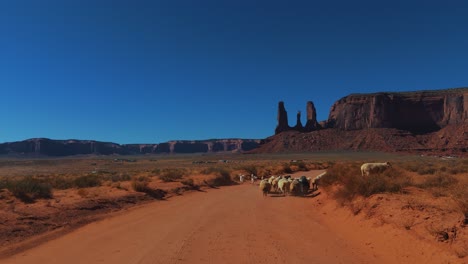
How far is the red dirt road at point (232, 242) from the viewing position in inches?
325

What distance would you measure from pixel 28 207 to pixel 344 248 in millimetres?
11703

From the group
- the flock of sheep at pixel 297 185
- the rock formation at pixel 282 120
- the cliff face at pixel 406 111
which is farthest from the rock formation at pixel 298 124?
the flock of sheep at pixel 297 185

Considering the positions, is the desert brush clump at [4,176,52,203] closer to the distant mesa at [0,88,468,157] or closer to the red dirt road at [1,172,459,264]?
the red dirt road at [1,172,459,264]

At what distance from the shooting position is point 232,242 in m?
9.90

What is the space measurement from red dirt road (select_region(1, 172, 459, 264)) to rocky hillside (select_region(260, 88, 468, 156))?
391 ft

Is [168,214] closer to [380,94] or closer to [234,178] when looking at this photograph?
[234,178]

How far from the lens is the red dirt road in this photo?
8266mm

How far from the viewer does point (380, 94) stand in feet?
543

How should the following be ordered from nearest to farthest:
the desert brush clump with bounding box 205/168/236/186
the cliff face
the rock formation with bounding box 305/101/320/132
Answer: the desert brush clump with bounding box 205/168/236/186, the cliff face, the rock formation with bounding box 305/101/320/132

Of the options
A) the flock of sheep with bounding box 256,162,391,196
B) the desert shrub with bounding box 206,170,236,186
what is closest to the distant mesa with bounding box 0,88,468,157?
the desert shrub with bounding box 206,170,236,186

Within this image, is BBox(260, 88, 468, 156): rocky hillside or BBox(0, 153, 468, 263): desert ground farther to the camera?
BBox(260, 88, 468, 156): rocky hillside

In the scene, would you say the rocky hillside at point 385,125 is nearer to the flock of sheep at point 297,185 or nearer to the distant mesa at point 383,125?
the distant mesa at point 383,125

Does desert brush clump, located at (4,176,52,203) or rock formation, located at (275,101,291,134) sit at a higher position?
rock formation, located at (275,101,291,134)

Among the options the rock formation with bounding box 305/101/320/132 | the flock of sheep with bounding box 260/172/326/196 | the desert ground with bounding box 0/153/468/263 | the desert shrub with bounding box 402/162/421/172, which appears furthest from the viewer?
A: the rock formation with bounding box 305/101/320/132
